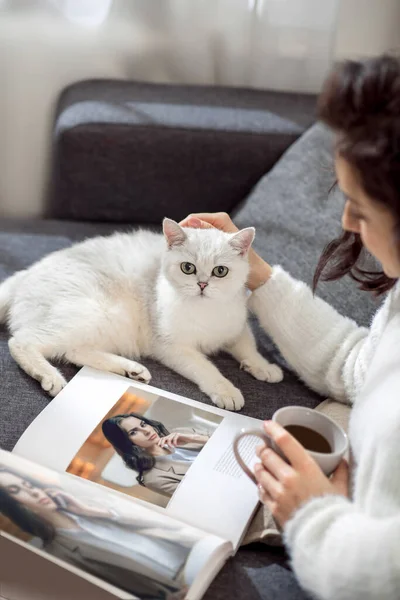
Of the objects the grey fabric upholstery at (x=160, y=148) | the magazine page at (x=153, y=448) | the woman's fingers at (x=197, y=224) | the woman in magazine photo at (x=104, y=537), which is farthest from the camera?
the grey fabric upholstery at (x=160, y=148)

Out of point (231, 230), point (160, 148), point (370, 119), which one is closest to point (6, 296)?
point (231, 230)

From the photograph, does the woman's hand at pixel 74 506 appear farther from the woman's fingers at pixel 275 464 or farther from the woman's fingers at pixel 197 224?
the woman's fingers at pixel 197 224

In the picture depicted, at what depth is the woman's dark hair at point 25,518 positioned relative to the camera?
90 centimetres

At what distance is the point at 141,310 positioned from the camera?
60.1 inches

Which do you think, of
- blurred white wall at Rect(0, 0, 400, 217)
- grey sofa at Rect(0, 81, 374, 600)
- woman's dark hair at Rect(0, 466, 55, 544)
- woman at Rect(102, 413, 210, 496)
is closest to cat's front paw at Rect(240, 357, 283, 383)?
grey sofa at Rect(0, 81, 374, 600)

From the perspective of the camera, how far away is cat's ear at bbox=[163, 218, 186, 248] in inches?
54.1

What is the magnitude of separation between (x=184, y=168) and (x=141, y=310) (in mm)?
591

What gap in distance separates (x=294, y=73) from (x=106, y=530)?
1725 mm

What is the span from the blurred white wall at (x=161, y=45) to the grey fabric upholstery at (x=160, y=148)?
179 millimetres

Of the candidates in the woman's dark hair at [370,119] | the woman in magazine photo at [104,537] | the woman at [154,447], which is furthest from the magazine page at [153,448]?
the woman's dark hair at [370,119]

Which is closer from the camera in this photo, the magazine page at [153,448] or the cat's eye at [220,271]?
the magazine page at [153,448]

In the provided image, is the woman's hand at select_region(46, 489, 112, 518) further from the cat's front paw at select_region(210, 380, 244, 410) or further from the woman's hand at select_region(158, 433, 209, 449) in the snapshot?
the cat's front paw at select_region(210, 380, 244, 410)

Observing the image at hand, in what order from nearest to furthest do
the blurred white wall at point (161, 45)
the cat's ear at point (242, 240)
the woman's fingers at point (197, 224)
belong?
the cat's ear at point (242, 240) → the woman's fingers at point (197, 224) → the blurred white wall at point (161, 45)

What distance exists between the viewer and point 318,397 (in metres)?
1.38
